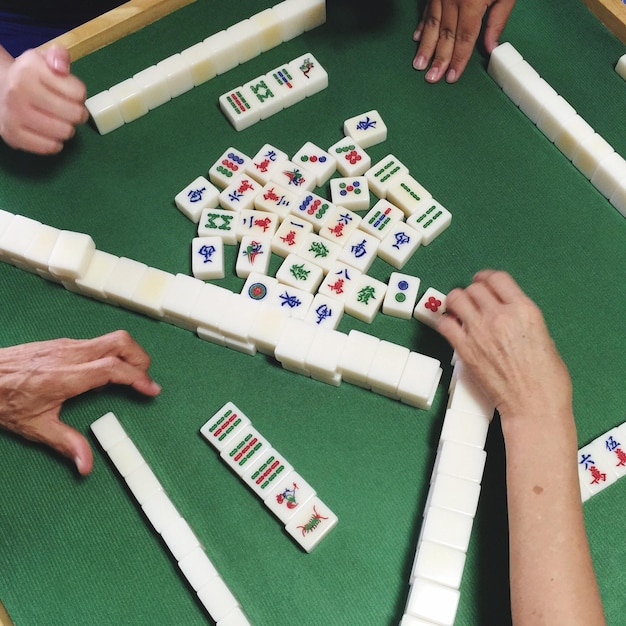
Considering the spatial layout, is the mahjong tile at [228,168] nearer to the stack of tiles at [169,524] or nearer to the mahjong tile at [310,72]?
the mahjong tile at [310,72]

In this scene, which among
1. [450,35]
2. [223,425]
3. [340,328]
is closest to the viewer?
→ [223,425]

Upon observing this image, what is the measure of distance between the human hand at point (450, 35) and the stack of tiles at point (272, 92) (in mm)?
260

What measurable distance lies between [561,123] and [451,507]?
921 mm

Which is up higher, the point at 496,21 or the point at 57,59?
the point at 57,59

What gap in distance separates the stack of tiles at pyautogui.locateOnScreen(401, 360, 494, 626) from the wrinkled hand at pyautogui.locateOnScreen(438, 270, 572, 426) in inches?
2.5

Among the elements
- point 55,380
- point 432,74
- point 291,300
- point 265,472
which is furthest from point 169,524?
point 432,74

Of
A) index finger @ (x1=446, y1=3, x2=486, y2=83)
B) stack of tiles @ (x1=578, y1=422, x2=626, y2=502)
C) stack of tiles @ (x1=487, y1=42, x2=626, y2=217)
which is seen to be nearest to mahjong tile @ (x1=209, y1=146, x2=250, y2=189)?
index finger @ (x1=446, y1=3, x2=486, y2=83)

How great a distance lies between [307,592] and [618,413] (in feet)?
2.29

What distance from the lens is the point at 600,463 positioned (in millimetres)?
1335

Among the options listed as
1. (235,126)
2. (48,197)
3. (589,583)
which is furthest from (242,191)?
(589,583)

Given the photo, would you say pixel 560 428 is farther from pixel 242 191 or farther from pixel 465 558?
pixel 242 191

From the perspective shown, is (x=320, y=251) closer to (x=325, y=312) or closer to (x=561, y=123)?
(x=325, y=312)

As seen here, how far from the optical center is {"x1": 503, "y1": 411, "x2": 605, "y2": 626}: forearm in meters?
1.09

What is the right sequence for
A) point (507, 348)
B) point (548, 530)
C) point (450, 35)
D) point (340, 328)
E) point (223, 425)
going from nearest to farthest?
1. point (548, 530)
2. point (507, 348)
3. point (223, 425)
4. point (340, 328)
5. point (450, 35)
